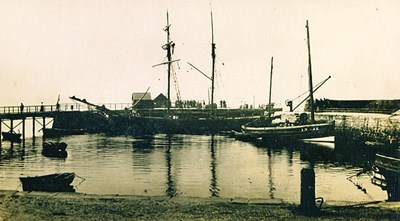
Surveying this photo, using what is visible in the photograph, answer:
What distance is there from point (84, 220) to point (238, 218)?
420 centimetres

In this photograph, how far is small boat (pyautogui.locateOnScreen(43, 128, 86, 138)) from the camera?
69.4 meters

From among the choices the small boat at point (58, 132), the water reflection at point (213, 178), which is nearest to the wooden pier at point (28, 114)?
the small boat at point (58, 132)

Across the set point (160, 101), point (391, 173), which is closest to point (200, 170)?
point (391, 173)

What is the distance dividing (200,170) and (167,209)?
1980cm

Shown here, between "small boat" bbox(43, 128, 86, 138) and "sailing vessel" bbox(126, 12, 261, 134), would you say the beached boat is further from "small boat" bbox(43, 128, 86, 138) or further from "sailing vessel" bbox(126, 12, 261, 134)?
"small boat" bbox(43, 128, 86, 138)

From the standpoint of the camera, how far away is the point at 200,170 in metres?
32.3

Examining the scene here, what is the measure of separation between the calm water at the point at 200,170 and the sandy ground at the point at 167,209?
639cm

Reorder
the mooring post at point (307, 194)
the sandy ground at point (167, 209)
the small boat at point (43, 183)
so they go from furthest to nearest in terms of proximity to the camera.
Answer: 1. the small boat at point (43, 183)
2. the mooring post at point (307, 194)
3. the sandy ground at point (167, 209)

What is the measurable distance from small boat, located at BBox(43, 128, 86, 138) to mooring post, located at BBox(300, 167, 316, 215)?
63140 millimetres

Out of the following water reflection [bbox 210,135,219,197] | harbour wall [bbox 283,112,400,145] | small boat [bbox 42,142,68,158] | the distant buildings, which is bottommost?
water reflection [bbox 210,135,219,197]

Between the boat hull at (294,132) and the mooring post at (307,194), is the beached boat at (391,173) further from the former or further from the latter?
the boat hull at (294,132)

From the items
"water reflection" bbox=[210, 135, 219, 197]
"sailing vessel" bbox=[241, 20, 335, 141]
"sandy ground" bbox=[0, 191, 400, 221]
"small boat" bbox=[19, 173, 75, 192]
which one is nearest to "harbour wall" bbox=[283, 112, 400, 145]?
"sailing vessel" bbox=[241, 20, 335, 141]

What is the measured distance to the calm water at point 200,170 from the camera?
78.3 ft

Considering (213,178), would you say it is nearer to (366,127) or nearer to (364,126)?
(366,127)
